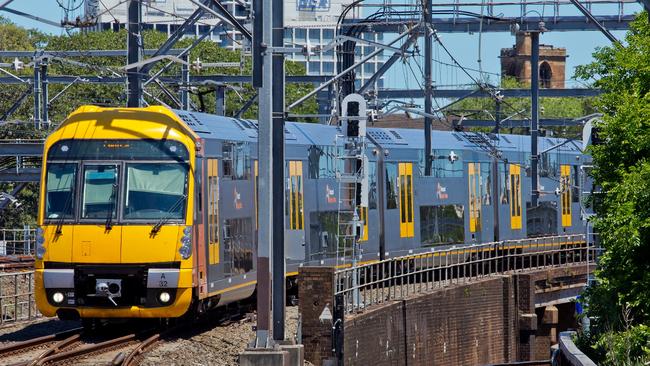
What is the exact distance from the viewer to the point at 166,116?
23.1 m

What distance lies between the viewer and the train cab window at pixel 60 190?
74.4 feet

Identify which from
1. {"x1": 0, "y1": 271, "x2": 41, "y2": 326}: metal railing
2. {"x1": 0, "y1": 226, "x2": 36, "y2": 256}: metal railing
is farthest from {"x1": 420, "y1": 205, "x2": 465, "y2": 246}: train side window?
{"x1": 0, "y1": 226, "x2": 36, "y2": 256}: metal railing

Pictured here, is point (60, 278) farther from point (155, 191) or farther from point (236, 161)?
point (236, 161)

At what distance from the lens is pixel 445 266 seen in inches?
1345

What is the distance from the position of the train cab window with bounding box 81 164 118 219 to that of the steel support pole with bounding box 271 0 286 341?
2739 millimetres

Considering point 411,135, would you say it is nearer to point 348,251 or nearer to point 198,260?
point 348,251

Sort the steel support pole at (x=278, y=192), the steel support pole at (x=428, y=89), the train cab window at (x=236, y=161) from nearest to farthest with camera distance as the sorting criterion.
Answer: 1. the steel support pole at (x=278, y=192)
2. the train cab window at (x=236, y=161)
3. the steel support pole at (x=428, y=89)

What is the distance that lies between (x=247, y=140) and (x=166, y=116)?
11.2ft

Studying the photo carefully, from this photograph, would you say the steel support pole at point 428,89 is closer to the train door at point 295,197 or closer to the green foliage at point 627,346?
the train door at point 295,197

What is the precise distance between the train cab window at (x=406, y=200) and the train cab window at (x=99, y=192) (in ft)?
41.3

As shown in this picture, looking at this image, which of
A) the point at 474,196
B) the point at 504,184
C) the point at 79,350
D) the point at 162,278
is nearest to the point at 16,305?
the point at 162,278

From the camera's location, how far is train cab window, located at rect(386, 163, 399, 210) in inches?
1330

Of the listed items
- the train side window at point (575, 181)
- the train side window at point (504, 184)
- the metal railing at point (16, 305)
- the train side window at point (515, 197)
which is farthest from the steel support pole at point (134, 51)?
the train side window at point (575, 181)

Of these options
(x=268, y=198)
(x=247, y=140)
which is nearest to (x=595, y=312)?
(x=268, y=198)
